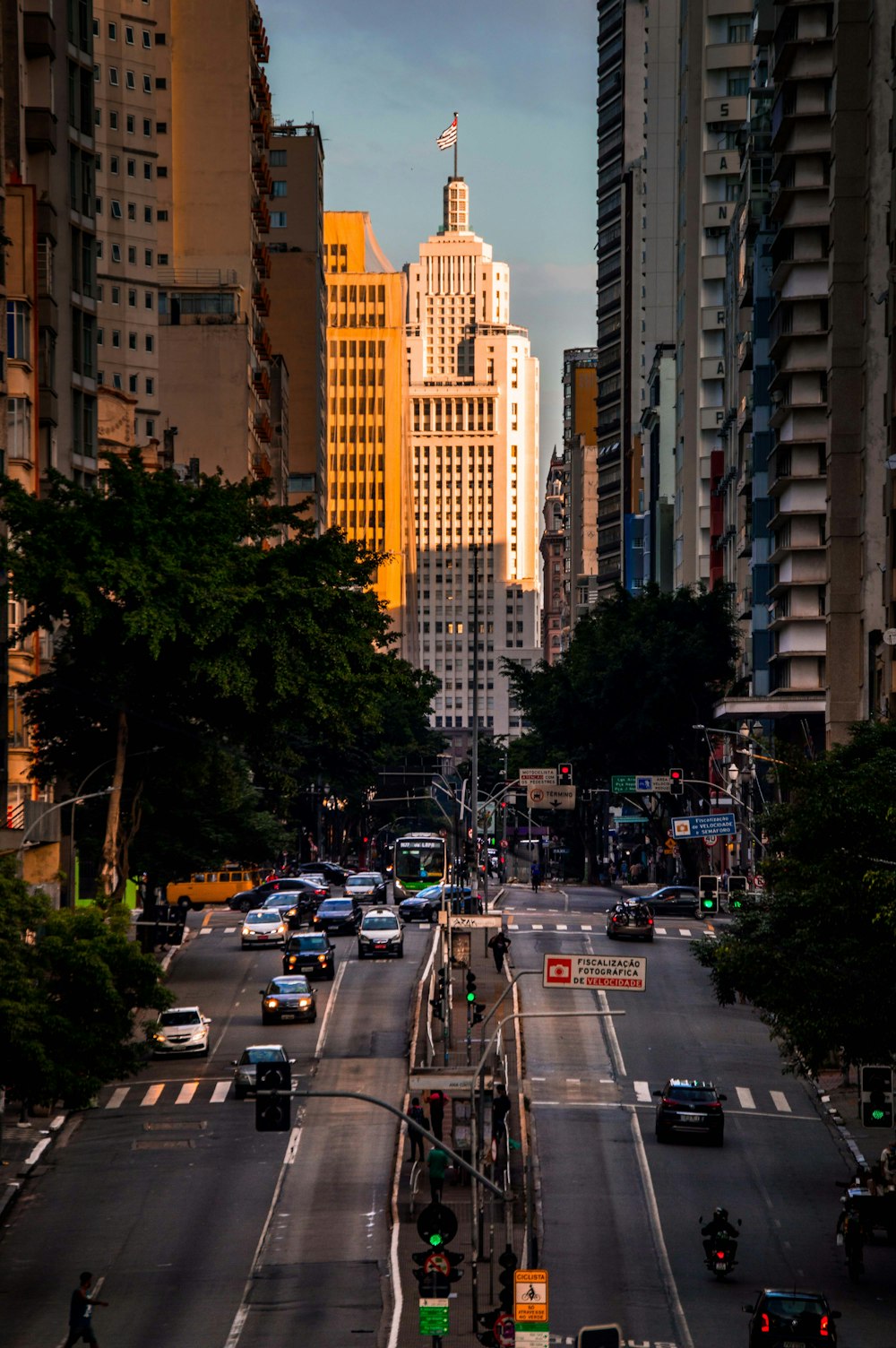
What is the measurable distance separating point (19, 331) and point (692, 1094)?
35951mm

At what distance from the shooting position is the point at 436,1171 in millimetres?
44406

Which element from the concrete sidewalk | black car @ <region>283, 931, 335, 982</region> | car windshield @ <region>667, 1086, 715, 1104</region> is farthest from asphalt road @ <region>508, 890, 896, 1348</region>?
black car @ <region>283, 931, 335, 982</region>

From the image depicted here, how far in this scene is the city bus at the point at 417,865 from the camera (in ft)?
384

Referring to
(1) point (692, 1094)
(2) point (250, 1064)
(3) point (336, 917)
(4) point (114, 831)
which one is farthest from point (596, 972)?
(3) point (336, 917)

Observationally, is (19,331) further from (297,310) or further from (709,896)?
(297,310)

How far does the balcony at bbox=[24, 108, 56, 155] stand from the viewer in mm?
80500

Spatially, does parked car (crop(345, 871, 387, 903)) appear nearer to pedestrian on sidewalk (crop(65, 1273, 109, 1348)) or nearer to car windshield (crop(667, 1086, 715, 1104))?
car windshield (crop(667, 1086, 715, 1104))

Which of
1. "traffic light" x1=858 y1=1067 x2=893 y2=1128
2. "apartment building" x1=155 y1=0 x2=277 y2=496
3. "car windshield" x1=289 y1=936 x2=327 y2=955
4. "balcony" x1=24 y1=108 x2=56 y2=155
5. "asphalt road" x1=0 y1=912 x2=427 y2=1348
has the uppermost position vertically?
"apartment building" x1=155 y1=0 x2=277 y2=496

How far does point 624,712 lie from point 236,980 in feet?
144

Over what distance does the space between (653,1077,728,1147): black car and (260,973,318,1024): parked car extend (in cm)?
1710

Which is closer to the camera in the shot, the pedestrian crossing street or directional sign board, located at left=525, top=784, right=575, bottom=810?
the pedestrian crossing street

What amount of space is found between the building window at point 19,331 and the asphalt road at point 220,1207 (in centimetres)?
2339

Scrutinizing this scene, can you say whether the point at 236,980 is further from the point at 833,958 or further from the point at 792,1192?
the point at 833,958

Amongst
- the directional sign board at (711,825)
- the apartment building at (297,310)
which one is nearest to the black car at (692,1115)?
the directional sign board at (711,825)
